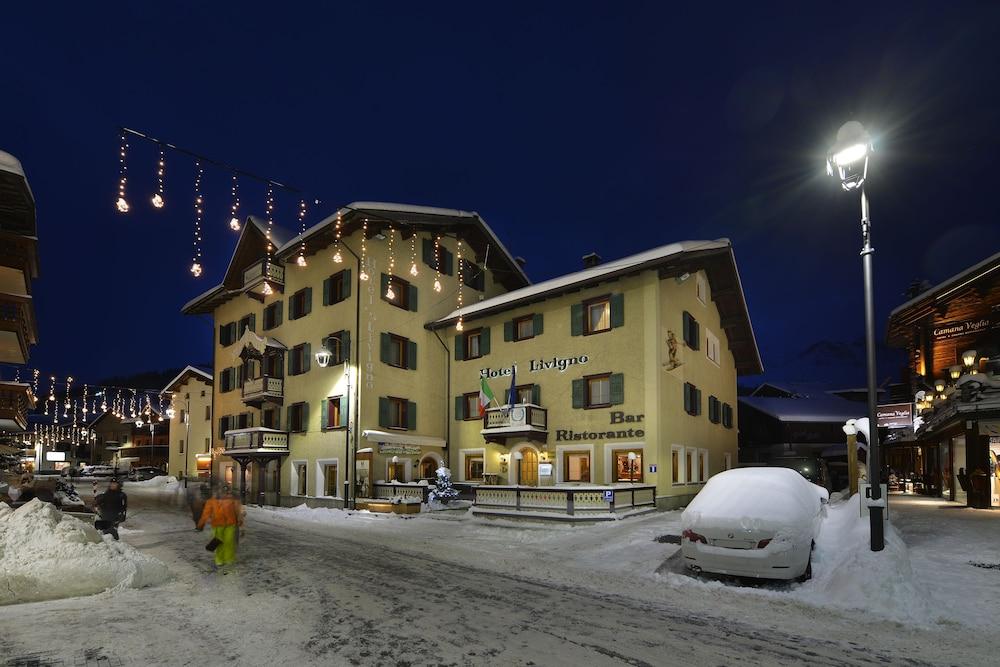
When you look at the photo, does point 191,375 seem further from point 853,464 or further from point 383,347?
point 853,464

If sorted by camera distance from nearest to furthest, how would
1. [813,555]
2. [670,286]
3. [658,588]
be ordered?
[658,588], [813,555], [670,286]

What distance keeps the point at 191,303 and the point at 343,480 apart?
2105 cm

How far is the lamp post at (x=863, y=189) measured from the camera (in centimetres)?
1032

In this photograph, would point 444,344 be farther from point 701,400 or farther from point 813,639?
point 813,639

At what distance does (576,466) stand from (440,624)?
17.3m

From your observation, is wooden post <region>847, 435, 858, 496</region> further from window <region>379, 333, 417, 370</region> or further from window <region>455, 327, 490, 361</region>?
window <region>379, 333, 417, 370</region>

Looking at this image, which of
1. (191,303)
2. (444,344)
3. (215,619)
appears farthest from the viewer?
(191,303)

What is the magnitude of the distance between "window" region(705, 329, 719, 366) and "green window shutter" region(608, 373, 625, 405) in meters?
7.40

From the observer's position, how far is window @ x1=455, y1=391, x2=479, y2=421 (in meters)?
28.8

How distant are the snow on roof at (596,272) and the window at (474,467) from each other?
6.59 meters

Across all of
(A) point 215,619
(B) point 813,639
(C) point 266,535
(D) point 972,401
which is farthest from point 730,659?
(D) point 972,401

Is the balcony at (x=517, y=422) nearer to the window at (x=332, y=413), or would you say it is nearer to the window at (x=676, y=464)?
the window at (x=676, y=464)

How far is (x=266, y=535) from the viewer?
16.5 metres

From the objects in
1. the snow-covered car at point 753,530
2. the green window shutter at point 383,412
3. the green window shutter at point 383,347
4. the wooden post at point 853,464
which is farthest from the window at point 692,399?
the snow-covered car at point 753,530
